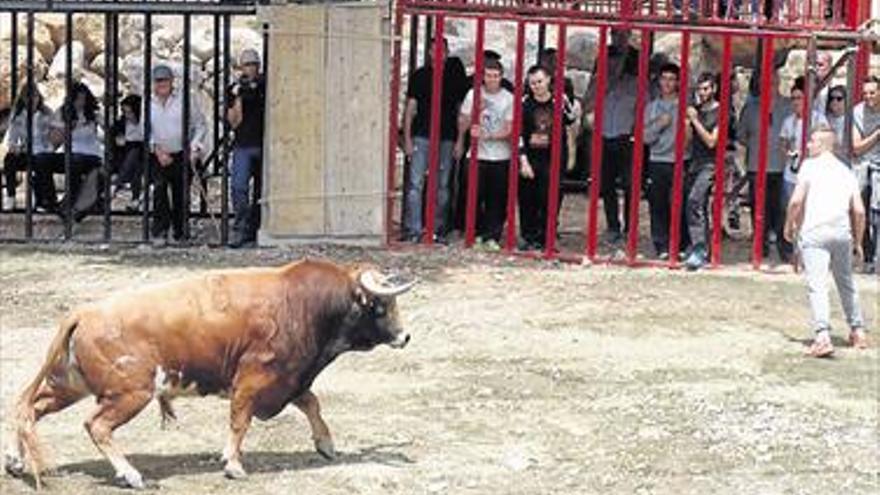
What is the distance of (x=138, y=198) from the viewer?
19703mm

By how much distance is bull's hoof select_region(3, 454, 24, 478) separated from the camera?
9664 millimetres

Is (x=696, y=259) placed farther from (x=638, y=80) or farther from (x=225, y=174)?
(x=225, y=174)

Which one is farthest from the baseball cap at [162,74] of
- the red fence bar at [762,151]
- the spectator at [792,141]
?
the spectator at [792,141]

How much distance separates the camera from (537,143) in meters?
17.4

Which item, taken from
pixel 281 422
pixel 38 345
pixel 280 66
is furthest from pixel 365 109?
pixel 281 422

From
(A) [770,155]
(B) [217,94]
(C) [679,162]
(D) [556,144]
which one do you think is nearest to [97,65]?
(B) [217,94]

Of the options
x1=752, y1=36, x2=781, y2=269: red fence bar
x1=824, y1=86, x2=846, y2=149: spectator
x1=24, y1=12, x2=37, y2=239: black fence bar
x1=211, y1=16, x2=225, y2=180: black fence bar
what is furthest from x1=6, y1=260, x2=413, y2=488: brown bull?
x1=211, y1=16, x2=225, y2=180: black fence bar

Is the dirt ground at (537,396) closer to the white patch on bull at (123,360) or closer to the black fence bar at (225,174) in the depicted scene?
the white patch on bull at (123,360)

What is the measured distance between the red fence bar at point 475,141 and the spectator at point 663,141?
1.49 meters

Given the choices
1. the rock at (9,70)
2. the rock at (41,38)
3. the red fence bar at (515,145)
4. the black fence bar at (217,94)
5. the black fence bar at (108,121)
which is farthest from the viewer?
the rock at (41,38)

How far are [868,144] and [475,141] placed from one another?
3417 mm

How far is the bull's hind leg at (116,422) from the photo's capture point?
940 cm

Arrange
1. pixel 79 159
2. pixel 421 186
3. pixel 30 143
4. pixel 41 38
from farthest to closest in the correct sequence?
pixel 41 38 → pixel 79 159 → pixel 30 143 → pixel 421 186

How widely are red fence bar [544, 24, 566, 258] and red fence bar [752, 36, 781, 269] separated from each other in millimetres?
1724
